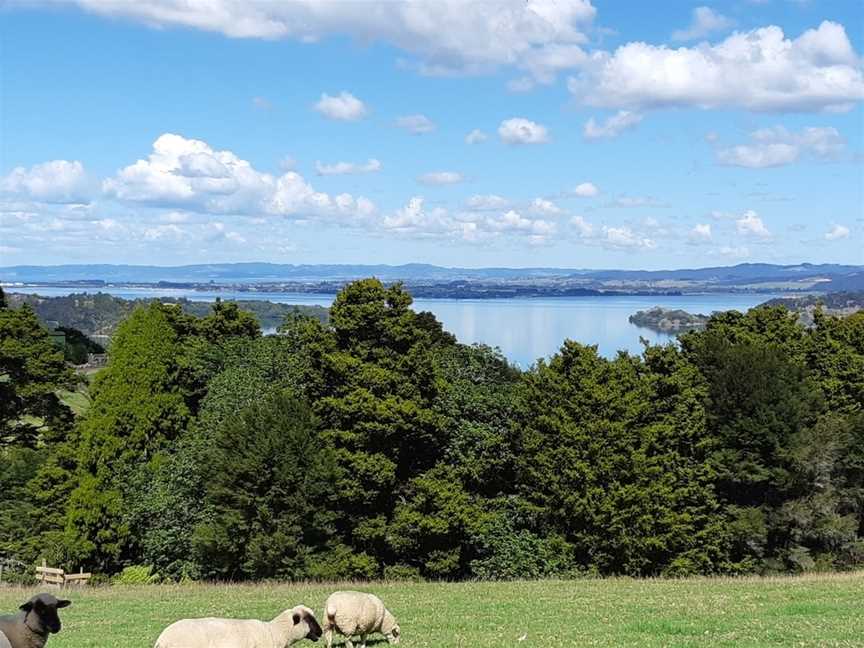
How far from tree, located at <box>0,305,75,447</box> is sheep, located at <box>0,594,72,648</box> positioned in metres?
42.3

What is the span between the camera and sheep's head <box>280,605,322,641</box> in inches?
635

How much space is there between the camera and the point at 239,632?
1494 cm

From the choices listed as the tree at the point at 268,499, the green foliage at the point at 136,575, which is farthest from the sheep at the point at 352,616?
the green foliage at the point at 136,575

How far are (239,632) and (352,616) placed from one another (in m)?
3.68

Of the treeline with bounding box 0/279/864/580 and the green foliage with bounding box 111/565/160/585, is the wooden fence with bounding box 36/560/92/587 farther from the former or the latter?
the treeline with bounding box 0/279/864/580

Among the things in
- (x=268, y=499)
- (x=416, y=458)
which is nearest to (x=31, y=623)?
(x=268, y=499)

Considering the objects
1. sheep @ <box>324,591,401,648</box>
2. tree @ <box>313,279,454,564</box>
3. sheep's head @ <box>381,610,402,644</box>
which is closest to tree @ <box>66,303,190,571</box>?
tree @ <box>313,279,454,564</box>

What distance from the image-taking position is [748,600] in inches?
1014

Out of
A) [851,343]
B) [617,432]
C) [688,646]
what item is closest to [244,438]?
[617,432]

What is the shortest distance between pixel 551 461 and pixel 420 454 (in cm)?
612

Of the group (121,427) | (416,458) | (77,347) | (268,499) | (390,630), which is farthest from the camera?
(77,347)

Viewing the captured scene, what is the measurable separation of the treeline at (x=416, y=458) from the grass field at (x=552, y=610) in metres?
8.61

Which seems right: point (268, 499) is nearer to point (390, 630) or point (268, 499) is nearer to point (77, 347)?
point (390, 630)

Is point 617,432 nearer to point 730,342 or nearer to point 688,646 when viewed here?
point 730,342
